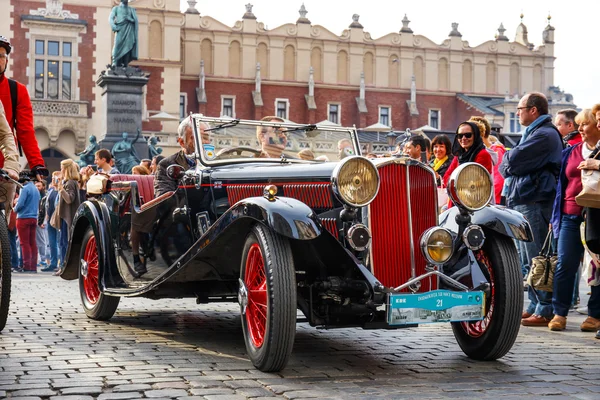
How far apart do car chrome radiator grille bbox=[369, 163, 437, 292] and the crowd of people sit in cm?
148

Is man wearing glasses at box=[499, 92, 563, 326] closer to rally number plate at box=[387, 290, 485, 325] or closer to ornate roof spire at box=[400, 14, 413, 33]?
rally number plate at box=[387, 290, 485, 325]

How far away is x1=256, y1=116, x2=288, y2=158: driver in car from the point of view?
632 centimetres

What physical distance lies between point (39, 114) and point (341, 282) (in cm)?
3656

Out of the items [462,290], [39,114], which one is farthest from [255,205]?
[39,114]

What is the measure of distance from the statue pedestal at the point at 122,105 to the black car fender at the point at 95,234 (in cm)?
1375

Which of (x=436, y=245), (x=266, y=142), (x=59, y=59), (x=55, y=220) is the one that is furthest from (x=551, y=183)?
(x=59, y=59)

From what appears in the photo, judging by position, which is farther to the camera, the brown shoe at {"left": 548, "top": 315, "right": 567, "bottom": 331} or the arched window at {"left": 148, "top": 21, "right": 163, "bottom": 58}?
the arched window at {"left": 148, "top": 21, "right": 163, "bottom": 58}

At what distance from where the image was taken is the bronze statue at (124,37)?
21328mm

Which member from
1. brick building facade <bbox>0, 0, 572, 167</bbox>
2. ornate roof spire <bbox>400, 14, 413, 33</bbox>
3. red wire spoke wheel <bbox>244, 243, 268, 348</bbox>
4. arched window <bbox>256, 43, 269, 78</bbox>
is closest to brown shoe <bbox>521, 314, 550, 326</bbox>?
red wire spoke wheel <bbox>244, 243, 268, 348</bbox>

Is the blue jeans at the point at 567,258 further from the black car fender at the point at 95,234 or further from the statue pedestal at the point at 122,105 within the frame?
the statue pedestal at the point at 122,105

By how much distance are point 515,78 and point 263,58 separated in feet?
59.4

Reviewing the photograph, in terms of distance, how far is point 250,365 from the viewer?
484 cm

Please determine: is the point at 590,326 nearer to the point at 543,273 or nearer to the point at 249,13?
the point at 543,273

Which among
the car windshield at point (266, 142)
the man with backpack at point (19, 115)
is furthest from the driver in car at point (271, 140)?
the man with backpack at point (19, 115)
